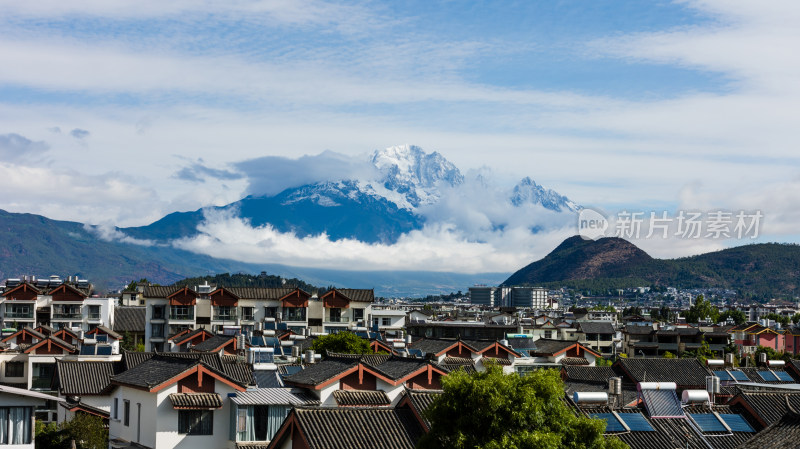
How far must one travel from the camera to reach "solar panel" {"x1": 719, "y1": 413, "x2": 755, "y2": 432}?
33438 millimetres

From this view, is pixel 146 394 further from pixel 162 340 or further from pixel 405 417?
pixel 162 340

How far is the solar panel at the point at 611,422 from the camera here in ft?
105

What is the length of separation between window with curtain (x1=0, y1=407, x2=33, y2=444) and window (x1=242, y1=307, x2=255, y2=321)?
74.7 metres

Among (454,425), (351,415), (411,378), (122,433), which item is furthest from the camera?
(411,378)

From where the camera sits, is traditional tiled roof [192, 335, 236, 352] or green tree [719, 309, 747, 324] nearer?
traditional tiled roof [192, 335, 236, 352]

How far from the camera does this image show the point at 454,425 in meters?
24.6

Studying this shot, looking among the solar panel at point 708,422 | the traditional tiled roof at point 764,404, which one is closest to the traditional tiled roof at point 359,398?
the solar panel at point 708,422

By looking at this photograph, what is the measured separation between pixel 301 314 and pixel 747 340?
6366 centimetres

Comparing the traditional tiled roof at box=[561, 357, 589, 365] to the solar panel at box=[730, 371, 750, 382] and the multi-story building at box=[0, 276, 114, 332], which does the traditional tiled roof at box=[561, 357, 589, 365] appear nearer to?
the solar panel at box=[730, 371, 750, 382]

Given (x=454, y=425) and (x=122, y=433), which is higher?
(x=454, y=425)

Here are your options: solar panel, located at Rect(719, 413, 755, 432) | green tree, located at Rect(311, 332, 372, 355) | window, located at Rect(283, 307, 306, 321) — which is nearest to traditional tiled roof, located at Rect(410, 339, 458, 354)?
green tree, located at Rect(311, 332, 372, 355)

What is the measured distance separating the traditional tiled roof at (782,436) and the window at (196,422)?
64.8ft

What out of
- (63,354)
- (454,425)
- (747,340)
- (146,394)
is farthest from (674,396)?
(747,340)

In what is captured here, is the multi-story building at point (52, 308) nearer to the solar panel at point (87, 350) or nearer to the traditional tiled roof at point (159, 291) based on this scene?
the traditional tiled roof at point (159, 291)
